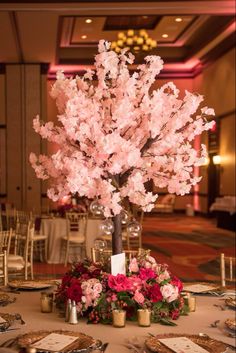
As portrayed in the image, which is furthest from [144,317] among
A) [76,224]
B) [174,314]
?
[76,224]

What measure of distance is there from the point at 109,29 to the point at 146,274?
12592 millimetres

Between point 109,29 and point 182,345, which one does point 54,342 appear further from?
point 109,29

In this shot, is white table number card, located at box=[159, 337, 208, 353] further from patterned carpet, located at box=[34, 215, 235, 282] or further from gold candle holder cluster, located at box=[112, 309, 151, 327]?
patterned carpet, located at box=[34, 215, 235, 282]

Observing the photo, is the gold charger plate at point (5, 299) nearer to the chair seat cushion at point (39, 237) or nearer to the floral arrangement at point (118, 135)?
the floral arrangement at point (118, 135)

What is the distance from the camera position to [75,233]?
28.2 ft

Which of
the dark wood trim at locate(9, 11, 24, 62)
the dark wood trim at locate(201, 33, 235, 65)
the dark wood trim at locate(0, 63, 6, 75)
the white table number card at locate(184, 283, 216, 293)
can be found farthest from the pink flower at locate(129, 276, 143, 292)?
the dark wood trim at locate(0, 63, 6, 75)

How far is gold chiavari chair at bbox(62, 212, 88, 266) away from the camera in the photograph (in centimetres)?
813

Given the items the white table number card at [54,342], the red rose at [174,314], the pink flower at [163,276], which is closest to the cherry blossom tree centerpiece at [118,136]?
the pink flower at [163,276]

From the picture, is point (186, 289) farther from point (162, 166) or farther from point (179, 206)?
point (179, 206)

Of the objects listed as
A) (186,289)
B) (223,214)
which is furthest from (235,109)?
(186,289)

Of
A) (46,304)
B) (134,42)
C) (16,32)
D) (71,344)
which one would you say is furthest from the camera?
(134,42)

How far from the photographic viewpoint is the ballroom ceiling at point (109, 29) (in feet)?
28.0

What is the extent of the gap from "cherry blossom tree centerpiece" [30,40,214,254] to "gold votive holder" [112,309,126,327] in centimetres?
32

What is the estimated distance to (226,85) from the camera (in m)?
14.7
